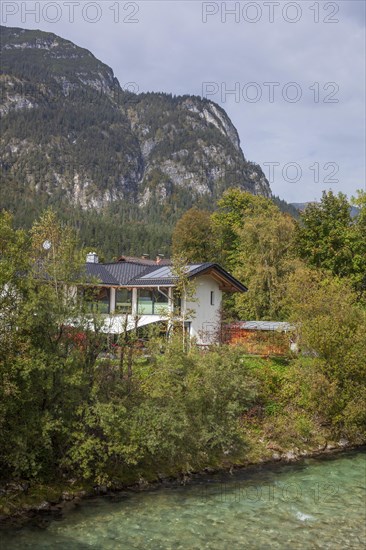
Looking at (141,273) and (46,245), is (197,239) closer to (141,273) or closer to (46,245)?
(141,273)

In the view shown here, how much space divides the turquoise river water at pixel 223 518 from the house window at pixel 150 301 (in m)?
18.0

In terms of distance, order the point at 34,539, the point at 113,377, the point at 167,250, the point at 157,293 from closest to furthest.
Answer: the point at 34,539 < the point at 113,377 < the point at 157,293 < the point at 167,250

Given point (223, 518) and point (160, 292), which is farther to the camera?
point (160, 292)

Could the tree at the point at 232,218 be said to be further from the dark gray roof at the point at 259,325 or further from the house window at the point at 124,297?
the house window at the point at 124,297

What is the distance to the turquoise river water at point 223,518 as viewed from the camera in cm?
1498

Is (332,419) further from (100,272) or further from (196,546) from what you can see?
(100,272)

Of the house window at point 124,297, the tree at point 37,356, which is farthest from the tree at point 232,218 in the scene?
the tree at point 37,356

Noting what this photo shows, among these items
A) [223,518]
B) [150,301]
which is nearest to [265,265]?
[150,301]

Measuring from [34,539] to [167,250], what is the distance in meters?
128

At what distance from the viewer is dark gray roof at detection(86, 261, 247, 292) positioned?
36.9 meters

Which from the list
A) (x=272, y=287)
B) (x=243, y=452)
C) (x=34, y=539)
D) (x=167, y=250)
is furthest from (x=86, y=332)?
(x=167, y=250)

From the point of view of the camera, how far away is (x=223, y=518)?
55.6 feet

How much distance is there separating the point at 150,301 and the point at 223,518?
74.6ft

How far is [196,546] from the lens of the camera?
48.9 feet
